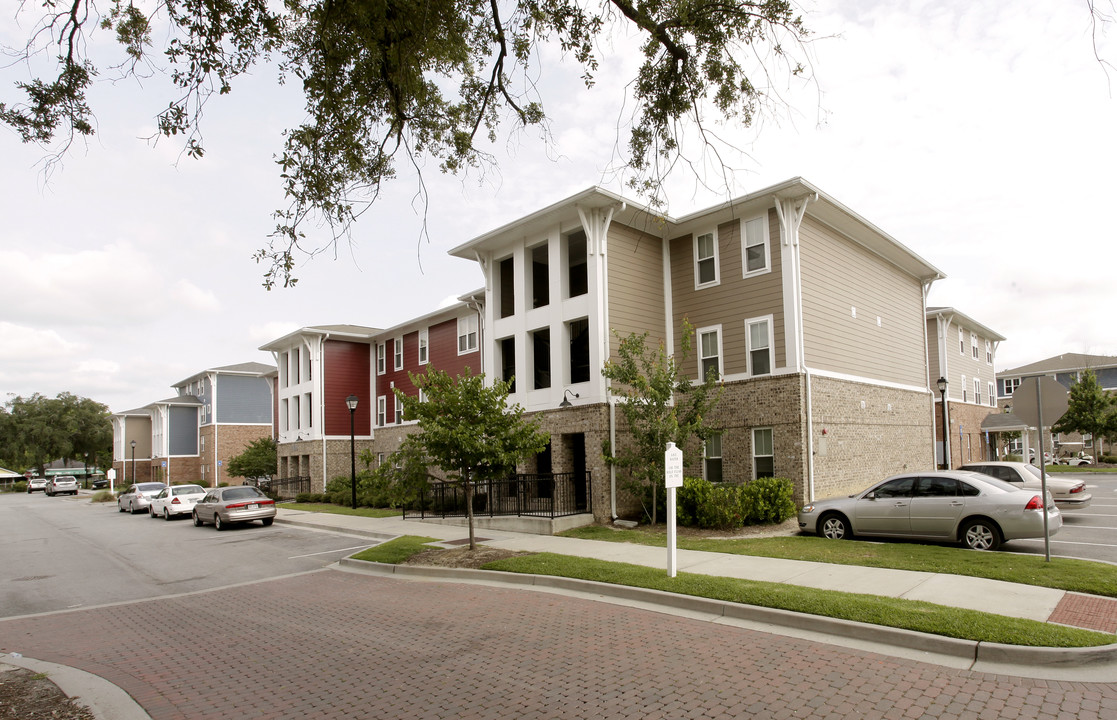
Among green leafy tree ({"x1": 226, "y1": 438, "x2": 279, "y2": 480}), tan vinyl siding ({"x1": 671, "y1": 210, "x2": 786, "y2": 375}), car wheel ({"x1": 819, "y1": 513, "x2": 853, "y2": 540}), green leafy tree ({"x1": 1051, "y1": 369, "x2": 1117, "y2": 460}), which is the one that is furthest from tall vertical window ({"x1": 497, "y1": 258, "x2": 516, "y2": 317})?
green leafy tree ({"x1": 1051, "y1": 369, "x2": 1117, "y2": 460})

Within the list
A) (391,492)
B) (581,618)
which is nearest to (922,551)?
(581,618)

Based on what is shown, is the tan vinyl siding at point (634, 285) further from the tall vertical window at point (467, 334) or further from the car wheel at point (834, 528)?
the tall vertical window at point (467, 334)

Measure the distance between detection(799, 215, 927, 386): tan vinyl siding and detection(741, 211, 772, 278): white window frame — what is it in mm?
858

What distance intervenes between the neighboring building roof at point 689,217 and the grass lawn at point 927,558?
7.45 m

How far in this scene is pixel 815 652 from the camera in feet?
22.0

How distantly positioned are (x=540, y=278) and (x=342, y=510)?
12.3 m

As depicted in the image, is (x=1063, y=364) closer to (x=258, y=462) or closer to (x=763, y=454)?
(x=763, y=454)

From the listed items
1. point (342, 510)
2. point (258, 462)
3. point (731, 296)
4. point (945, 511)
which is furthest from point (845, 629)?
point (258, 462)

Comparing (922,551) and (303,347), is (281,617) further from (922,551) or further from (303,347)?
(303,347)

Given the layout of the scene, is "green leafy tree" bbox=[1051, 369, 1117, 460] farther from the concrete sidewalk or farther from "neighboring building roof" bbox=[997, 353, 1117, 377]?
the concrete sidewalk

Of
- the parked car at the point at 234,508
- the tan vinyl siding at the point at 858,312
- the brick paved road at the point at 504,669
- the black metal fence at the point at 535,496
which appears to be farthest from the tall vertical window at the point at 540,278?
the brick paved road at the point at 504,669

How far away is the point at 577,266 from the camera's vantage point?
2148cm

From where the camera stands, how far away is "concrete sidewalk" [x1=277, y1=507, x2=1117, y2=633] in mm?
7617

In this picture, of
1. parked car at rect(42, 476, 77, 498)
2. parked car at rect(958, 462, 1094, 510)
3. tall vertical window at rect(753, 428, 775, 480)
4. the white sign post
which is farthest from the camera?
parked car at rect(42, 476, 77, 498)
